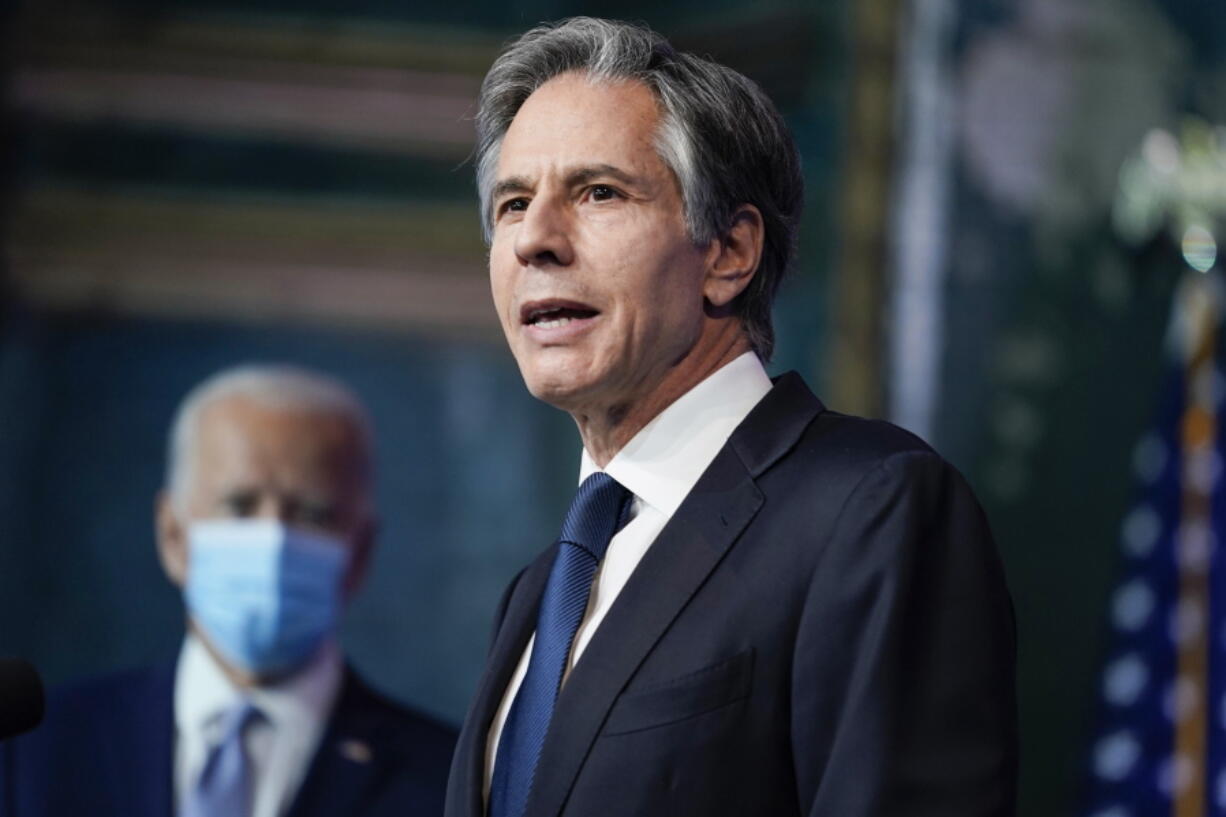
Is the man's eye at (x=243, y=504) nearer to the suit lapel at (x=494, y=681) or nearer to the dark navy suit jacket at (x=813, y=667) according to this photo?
the suit lapel at (x=494, y=681)

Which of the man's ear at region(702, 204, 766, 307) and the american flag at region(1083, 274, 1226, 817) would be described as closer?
the man's ear at region(702, 204, 766, 307)

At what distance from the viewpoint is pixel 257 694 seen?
379 centimetres

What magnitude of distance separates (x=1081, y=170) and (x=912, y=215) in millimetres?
515

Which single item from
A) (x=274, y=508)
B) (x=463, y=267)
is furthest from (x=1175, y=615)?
(x=274, y=508)

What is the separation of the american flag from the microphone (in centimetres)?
347

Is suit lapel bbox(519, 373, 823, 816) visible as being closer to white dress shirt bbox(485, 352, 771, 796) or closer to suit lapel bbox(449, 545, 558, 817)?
white dress shirt bbox(485, 352, 771, 796)

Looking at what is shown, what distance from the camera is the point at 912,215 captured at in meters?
4.69

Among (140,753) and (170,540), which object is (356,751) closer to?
(140,753)

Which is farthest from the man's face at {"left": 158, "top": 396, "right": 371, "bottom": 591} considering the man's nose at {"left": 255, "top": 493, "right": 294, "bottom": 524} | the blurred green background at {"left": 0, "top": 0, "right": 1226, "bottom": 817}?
the blurred green background at {"left": 0, "top": 0, "right": 1226, "bottom": 817}

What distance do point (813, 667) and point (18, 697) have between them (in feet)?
2.34

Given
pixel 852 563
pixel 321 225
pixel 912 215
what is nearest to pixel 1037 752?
pixel 912 215

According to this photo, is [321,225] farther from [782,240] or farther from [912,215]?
[782,240]

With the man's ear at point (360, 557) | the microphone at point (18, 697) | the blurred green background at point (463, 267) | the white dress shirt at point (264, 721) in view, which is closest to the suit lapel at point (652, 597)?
the microphone at point (18, 697)

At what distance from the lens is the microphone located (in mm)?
1446
